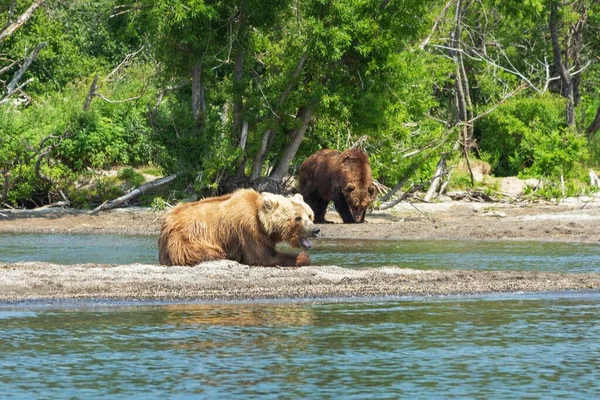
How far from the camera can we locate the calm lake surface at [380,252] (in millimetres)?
14789

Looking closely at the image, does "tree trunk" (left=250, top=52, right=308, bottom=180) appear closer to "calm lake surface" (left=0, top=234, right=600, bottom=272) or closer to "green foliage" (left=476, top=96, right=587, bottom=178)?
"calm lake surface" (left=0, top=234, right=600, bottom=272)

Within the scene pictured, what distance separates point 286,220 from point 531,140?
15.7 meters

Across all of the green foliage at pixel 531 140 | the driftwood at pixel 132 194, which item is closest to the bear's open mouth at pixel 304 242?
the driftwood at pixel 132 194

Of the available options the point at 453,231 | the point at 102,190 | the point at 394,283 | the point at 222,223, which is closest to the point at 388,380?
the point at 394,283

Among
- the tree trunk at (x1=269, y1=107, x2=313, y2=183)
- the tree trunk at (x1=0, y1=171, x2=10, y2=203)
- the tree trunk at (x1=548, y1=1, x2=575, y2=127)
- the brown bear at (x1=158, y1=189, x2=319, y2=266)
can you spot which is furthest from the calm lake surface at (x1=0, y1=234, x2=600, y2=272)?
the tree trunk at (x1=548, y1=1, x2=575, y2=127)

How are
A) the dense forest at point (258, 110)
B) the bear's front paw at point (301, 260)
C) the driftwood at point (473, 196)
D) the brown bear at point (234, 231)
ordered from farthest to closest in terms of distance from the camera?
the driftwood at point (473, 196), the dense forest at point (258, 110), the bear's front paw at point (301, 260), the brown bear at point (234, 231)

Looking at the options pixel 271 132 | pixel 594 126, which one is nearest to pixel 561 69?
pixel 594 126

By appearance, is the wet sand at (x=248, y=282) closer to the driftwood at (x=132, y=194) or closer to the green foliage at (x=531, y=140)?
the driftwood at (x=132, y=194)

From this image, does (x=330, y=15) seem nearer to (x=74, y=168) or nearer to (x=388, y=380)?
(x=74, y=168)

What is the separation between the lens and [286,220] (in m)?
12.9

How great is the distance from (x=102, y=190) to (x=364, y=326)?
47.3ft

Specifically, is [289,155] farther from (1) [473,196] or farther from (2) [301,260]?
(2) [301,260]

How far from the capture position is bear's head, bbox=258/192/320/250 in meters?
12.9

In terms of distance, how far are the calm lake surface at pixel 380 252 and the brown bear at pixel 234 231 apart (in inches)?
61.7
